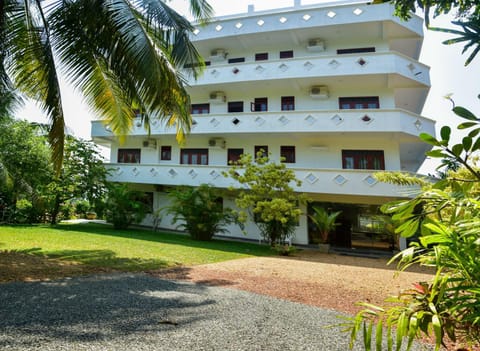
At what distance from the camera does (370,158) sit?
1425 centimetres

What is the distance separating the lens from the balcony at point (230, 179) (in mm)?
12648

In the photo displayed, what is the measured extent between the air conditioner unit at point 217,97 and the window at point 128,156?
6.39 meters

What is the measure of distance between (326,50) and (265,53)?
147 inches

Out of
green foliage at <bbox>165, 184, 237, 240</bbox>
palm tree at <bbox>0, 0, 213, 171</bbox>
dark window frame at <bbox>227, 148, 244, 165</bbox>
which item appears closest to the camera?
palm tree at <bbox>0, 0, 213, 171</bbox>

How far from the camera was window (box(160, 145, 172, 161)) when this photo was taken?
59.2ft

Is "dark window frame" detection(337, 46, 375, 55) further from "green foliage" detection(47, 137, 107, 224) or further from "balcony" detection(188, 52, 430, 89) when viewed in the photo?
"green foliage" detection(47, 137, 107, 224)

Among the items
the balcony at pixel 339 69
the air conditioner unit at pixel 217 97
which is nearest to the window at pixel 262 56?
the balcony at pixel 339 69

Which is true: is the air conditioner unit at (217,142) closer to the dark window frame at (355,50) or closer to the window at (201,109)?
the window at (201,109)

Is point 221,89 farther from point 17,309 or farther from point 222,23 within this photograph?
point 17,309

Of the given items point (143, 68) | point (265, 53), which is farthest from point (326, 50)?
point (143, 68)

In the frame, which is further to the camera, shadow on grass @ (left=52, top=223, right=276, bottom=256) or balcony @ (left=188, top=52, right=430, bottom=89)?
balcony @ (left=188, top=52, right=430, bottom=89)

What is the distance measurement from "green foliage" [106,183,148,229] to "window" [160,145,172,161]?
11.1ft

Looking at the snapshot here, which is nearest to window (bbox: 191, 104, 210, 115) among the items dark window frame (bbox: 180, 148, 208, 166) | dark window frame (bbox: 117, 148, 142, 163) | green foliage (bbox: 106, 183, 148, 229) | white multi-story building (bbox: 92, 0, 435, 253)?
white multi-story building (bbox: 92, 0, 435, 253)

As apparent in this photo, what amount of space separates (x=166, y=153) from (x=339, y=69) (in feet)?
38.2
